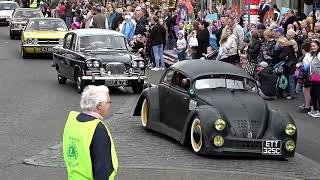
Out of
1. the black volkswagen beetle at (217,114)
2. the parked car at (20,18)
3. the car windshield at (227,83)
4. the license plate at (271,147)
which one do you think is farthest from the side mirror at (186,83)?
the parked car at (20,18)

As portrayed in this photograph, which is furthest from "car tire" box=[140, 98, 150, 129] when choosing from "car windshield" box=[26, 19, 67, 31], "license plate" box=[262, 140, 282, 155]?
"car windshield" box=[26, 19, 67, 31]

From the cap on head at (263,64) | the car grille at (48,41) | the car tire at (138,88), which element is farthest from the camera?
the car grille at (48,41)

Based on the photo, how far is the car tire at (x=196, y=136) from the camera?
11414 millimetres

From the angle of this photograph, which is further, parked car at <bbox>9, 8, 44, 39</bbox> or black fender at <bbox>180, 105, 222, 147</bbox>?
parked car at <bbox>9, 8, 44, 39</bbox>

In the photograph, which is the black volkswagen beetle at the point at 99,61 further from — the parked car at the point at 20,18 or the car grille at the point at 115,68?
the parked car at the point at 20,18

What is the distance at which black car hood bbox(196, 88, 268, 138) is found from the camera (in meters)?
11.2

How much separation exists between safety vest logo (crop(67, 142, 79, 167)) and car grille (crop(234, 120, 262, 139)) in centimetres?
579

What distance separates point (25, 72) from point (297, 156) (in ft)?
46.3

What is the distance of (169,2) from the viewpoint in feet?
120

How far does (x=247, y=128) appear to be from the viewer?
1123 cm

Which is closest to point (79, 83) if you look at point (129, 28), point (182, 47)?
point (182, 47)

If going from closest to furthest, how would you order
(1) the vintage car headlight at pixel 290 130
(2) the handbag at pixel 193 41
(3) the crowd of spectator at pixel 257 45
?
(1) the vintage car headlight at pixel 290 130 → (3) the crowd of spectator at pixel 257 45 → (2) the handbag at pixel 193 41

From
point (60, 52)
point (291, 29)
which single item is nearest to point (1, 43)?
point (60, 52)

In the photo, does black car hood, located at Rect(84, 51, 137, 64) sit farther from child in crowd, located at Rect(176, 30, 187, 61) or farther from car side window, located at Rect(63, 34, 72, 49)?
child in crowd, located at Rect(176, 30, 187, 61)
